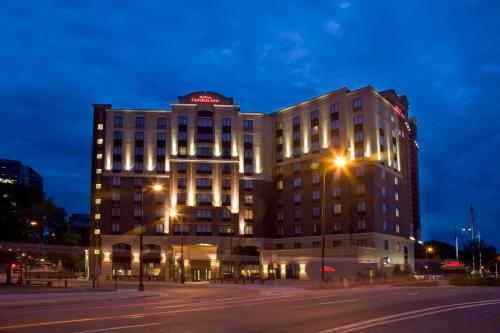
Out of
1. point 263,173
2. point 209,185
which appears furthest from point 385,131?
point 209,185

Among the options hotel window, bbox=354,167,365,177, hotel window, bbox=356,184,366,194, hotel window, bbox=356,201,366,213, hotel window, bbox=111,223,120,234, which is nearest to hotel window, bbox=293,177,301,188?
hotel window, bbox=354,167,365,177

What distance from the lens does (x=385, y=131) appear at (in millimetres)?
96500

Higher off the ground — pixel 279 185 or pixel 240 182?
pixel 240 182

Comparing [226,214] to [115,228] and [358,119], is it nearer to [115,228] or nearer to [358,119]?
[115,228]

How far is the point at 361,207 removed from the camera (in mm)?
91312

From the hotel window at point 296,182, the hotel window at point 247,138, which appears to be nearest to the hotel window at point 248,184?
the hotel window at point 247,138

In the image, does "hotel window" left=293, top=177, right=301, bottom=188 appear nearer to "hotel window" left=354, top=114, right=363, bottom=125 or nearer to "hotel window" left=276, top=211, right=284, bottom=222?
"hotel window" left=276, top=211, right=284, bottom=222

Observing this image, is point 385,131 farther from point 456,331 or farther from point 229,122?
point 456,331

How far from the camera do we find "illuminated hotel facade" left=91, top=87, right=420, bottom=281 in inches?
3716

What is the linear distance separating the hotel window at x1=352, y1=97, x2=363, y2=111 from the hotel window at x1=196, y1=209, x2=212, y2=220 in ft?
110

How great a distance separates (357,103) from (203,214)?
35645mm

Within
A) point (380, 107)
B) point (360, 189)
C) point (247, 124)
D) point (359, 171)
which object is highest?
point (247, 124)

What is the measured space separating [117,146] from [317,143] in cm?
3968

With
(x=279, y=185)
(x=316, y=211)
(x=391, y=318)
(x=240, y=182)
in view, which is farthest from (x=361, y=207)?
(x=391, y=318)
